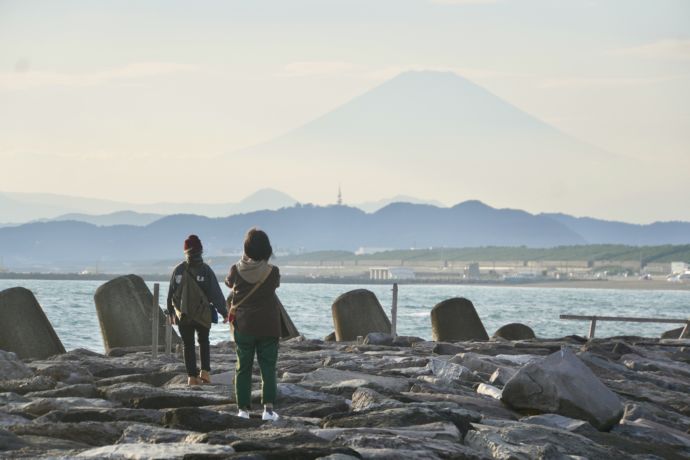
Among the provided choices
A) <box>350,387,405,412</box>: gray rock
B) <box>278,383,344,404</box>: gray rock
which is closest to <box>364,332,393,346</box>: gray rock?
<box>278,383,344,404</box>: gray rock

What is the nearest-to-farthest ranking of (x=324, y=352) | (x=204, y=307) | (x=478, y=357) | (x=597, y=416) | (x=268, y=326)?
(x=268, y=326), (x=597, y=416), (x=204, y=307), (x=478, y=357), (x=324, y=352)

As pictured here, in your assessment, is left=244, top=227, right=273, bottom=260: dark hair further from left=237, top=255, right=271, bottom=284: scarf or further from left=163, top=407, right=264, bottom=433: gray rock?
left=163, top=407, right=264, bottom=433: gray rock

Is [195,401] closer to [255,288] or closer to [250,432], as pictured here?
[255,288]

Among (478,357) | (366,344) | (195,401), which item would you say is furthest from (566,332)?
(195,401)

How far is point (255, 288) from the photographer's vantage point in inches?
392

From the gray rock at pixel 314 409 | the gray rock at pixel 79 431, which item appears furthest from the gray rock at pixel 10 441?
the gray rock at pixel 314 409

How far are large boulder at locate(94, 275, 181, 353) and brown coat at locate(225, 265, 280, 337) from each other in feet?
31.5

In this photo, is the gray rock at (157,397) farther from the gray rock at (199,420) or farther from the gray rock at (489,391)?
the gray rock at (489,391)

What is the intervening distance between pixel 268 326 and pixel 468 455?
6.93ft

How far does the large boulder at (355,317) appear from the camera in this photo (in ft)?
75.9

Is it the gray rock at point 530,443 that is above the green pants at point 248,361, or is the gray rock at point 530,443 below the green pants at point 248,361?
below

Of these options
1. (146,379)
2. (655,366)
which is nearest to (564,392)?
(146,379)

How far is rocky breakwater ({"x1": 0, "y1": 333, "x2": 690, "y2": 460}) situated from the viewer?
822 centimetres

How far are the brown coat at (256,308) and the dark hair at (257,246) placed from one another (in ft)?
0.43
